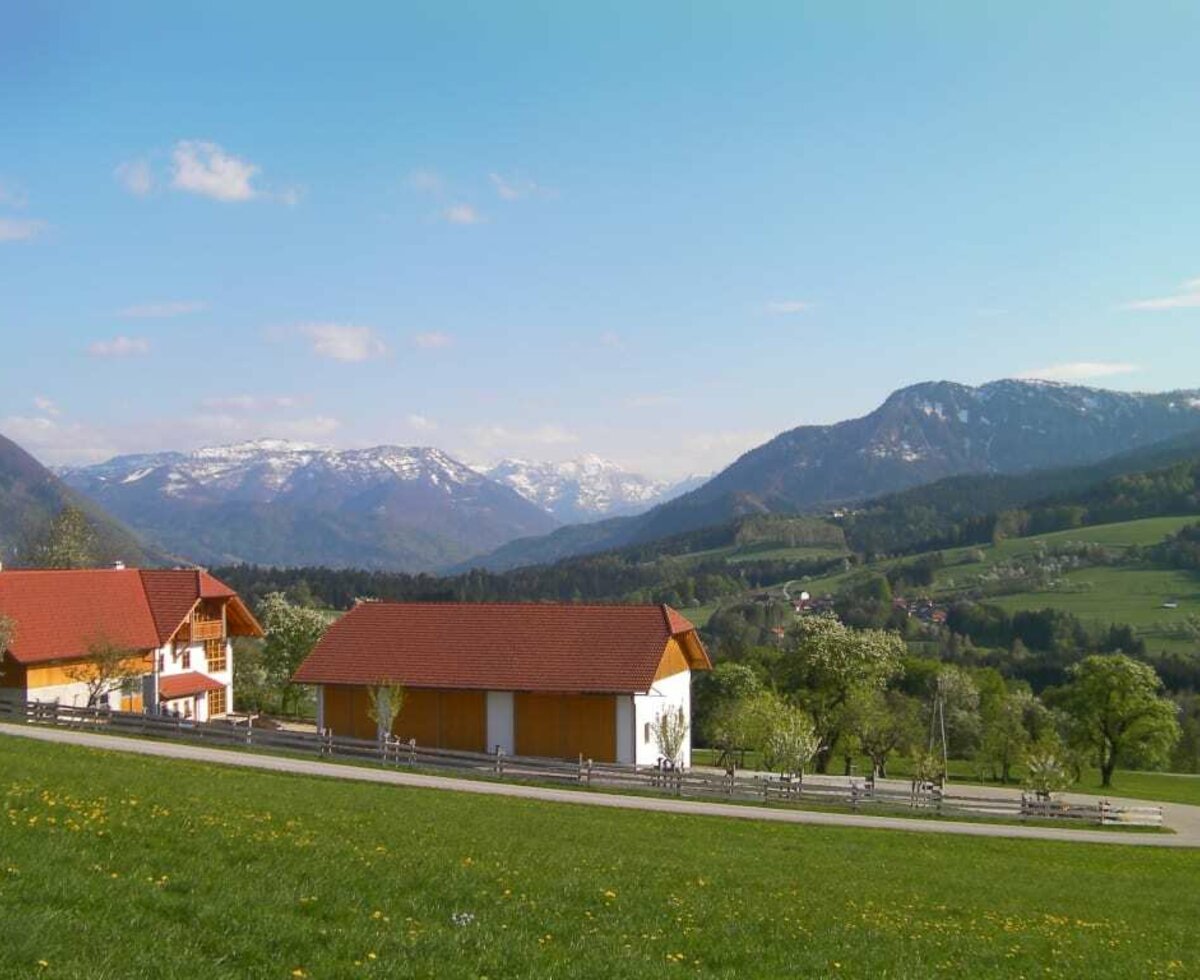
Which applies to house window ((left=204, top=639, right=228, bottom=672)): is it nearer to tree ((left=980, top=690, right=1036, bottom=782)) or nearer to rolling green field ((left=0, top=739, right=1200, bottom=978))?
rolling green field ((left=0, top=739, right=1200, bottom=978))

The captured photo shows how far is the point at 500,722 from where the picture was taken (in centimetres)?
4822

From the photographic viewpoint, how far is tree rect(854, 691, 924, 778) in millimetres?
61406

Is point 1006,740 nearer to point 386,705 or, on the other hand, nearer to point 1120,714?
point 1120,714

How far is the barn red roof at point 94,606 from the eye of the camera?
51281 millimetres

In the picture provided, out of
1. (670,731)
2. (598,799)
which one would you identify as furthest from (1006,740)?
(598,799)

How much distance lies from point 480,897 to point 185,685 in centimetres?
4975

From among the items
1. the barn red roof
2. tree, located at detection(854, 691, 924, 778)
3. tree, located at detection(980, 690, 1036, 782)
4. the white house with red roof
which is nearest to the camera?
the white house with red roof

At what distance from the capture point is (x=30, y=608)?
5253 cm

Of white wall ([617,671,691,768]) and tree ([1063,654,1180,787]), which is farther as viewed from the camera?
tree ([1063,654,1180,787])

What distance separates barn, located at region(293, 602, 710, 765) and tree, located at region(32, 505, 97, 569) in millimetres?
46004

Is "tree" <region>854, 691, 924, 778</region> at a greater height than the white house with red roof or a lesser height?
lesser

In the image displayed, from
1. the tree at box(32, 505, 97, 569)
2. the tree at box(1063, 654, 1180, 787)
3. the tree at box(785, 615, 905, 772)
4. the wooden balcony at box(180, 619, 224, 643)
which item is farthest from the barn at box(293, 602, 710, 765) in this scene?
the tree at box(32, 505, 97, 569)

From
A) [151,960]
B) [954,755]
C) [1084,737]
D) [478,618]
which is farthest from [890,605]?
[151,960]

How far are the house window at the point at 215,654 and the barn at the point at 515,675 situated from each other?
13.3 metres
